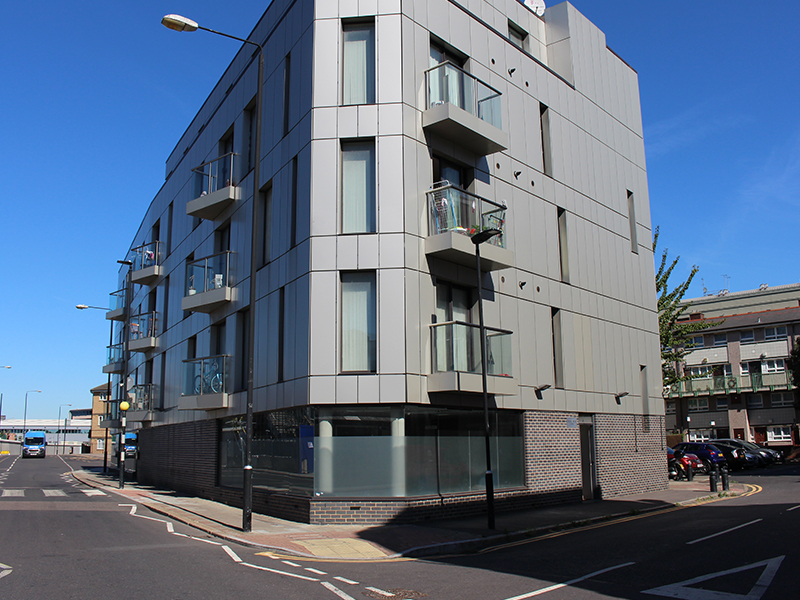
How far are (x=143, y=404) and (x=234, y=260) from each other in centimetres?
1407

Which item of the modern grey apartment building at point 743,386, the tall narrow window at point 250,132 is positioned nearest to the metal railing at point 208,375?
the tall narrow window at point 250,132

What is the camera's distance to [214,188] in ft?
72.4

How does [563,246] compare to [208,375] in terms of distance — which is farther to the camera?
[563,246]

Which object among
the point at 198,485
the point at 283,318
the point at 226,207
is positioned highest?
the point at 226,207

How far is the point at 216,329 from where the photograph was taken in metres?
22.1

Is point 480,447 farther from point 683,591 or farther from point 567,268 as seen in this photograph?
point 683,591

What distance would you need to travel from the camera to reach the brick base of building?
14.3 m

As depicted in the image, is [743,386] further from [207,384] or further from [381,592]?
[381,592]

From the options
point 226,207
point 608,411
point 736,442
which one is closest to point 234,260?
point 226,207

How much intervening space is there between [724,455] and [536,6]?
25.2m

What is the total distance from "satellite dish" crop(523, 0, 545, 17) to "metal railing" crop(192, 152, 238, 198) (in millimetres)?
12007

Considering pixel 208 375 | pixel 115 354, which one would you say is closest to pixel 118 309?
pixel 115 354

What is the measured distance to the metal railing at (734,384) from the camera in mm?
52656

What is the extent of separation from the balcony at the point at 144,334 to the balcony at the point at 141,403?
1788 millimetres
